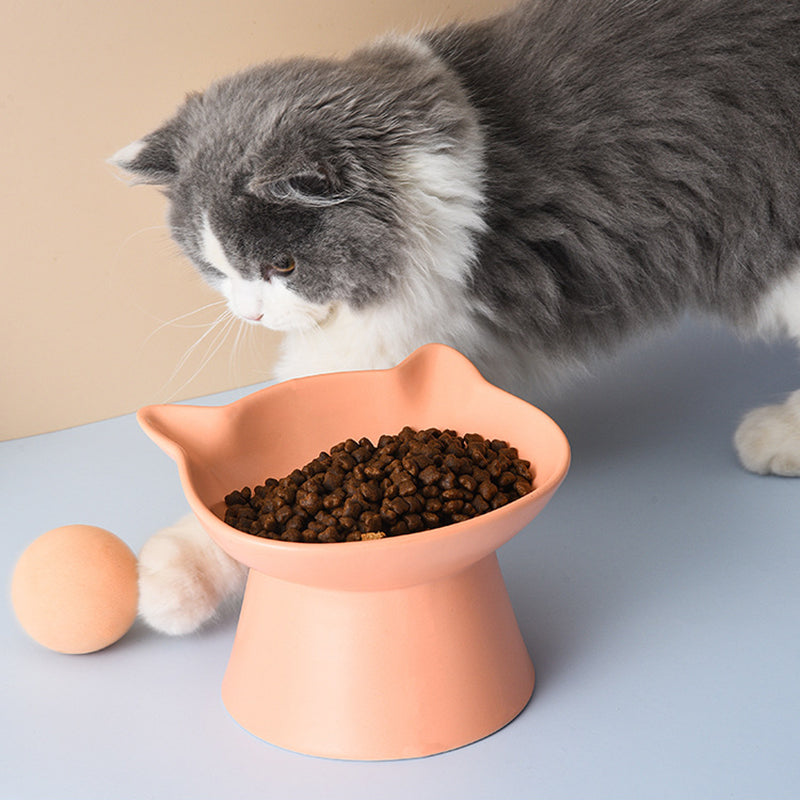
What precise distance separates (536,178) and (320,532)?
0.62 meters

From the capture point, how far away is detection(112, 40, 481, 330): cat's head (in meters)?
1.15

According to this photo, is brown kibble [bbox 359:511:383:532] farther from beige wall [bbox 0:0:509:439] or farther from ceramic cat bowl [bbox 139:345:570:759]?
beige wall [bbox 0:0:509:439]

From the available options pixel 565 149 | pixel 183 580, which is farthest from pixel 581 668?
pixel 565 149

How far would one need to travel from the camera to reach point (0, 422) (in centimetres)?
177

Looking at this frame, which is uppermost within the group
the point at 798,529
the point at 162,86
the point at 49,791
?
the point at 162,86

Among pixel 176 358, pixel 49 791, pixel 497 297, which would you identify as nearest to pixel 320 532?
pixel 49 791

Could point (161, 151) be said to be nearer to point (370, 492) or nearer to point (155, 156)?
point (155, 156)

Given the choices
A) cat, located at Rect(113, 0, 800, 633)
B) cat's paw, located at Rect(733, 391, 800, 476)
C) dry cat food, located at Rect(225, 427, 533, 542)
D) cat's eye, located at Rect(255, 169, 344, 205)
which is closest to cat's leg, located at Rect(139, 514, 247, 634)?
cat, located at Rect(113, 0, 800, 633)

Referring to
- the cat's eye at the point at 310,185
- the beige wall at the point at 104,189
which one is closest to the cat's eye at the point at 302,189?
the cat's eye at the point at 310,185

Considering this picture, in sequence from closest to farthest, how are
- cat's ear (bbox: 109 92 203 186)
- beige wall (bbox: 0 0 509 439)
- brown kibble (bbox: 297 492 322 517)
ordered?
brown kibble (bbox: 297 492 322 517)
cat's ear (bbox: 109 92 203 186)
beige wall (bbox: 0 0 509 439)

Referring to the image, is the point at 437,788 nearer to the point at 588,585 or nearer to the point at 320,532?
the point at 320,532

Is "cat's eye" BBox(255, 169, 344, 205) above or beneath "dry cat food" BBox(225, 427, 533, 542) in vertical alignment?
above

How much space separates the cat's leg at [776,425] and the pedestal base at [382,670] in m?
0.63

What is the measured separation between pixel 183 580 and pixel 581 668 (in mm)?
469
